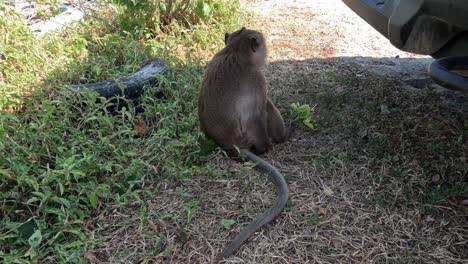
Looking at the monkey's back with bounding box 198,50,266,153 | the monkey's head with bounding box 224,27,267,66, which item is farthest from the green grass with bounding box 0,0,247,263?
the monkey's head with bounding box 224,27,267,66

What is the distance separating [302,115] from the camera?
141 inches

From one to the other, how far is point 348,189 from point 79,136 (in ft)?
6.92

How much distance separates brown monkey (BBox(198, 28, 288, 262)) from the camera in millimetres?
3137

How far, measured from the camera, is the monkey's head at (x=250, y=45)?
3.29m

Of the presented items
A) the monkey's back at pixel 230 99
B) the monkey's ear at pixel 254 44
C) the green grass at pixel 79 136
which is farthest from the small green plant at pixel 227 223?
the monkey's ear at pixel 254 44

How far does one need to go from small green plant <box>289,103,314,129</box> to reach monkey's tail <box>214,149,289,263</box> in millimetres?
644

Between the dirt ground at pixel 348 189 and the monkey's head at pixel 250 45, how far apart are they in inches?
27.6

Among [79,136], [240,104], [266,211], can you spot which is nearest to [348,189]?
[266,211]

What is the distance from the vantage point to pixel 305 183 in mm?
2969

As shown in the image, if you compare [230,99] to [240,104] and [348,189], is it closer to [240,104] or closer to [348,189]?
[240,104]

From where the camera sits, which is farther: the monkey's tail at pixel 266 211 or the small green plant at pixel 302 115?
the small green plant at pixel 302 115

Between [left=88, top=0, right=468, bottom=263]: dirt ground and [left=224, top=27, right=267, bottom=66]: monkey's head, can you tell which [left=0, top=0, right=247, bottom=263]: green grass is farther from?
[left=224, top=27, right=267, bottom=66]: monkey's head

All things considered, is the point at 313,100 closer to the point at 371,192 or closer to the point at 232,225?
the point at 371,192

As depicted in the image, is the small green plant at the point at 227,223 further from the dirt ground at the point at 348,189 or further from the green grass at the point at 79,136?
the green grass at the point at 79,136
